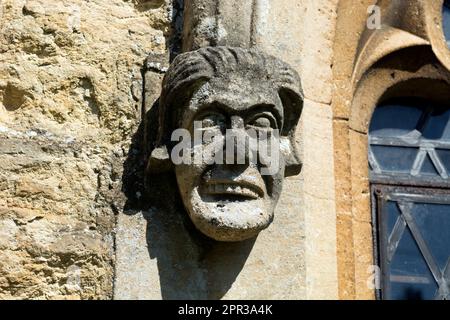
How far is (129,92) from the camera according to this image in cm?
331

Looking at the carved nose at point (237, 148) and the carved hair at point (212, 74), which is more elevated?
the carved hair at point (212, 74)

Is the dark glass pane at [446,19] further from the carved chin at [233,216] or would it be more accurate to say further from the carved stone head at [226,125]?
the carved chin at [233,216]

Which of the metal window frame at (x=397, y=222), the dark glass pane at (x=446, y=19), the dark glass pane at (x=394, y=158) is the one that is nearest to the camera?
the metal window frame at (x=397, y=222)

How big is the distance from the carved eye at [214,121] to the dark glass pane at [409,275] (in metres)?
1.02

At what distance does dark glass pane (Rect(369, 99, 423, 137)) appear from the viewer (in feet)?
13.2

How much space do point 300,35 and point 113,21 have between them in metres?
0.59

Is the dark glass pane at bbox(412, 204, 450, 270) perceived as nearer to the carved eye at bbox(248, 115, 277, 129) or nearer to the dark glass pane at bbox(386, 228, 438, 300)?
the dark glass pane at bbox(386, 228, 438, 300)

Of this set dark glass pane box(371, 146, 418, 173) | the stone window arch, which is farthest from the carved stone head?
dark glass pane box(371, 146, 418, 173)

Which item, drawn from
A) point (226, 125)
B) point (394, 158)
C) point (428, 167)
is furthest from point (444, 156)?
point (226, 125)

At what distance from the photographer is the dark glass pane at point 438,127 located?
161 inches

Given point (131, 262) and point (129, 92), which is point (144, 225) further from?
point (129, 92)

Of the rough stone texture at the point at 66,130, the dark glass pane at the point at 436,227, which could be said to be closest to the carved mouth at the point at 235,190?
the rough stone texture at the point at 66,130

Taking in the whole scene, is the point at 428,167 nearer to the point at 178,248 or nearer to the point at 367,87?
the point at 367,87
